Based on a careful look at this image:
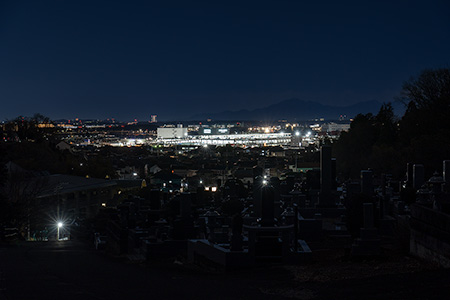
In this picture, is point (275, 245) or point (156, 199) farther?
point (156, 199)

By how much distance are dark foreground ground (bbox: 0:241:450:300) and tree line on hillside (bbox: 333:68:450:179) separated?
2034cm

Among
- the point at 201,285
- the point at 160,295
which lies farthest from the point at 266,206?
the point at 160,295

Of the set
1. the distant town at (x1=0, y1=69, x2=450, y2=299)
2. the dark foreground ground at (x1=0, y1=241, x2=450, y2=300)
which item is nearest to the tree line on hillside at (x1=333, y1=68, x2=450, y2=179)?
the distant town at (x1=0, y1=69, x2=450, y2=299)

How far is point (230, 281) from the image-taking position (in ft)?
35.1

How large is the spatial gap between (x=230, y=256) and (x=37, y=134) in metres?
69.8

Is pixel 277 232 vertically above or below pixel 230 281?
above

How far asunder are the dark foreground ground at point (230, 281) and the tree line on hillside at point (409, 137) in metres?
20.3

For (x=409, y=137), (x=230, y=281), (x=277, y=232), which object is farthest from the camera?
(x=409, y=137)

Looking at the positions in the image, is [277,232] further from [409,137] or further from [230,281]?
[409,137]

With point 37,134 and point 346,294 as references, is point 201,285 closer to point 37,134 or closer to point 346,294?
point 346,294

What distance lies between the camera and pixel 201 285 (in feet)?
33.8

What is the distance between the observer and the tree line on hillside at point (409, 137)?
3241 cm

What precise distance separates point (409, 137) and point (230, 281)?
33.5 metres

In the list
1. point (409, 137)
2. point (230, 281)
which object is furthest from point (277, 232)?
point (409, 137)
